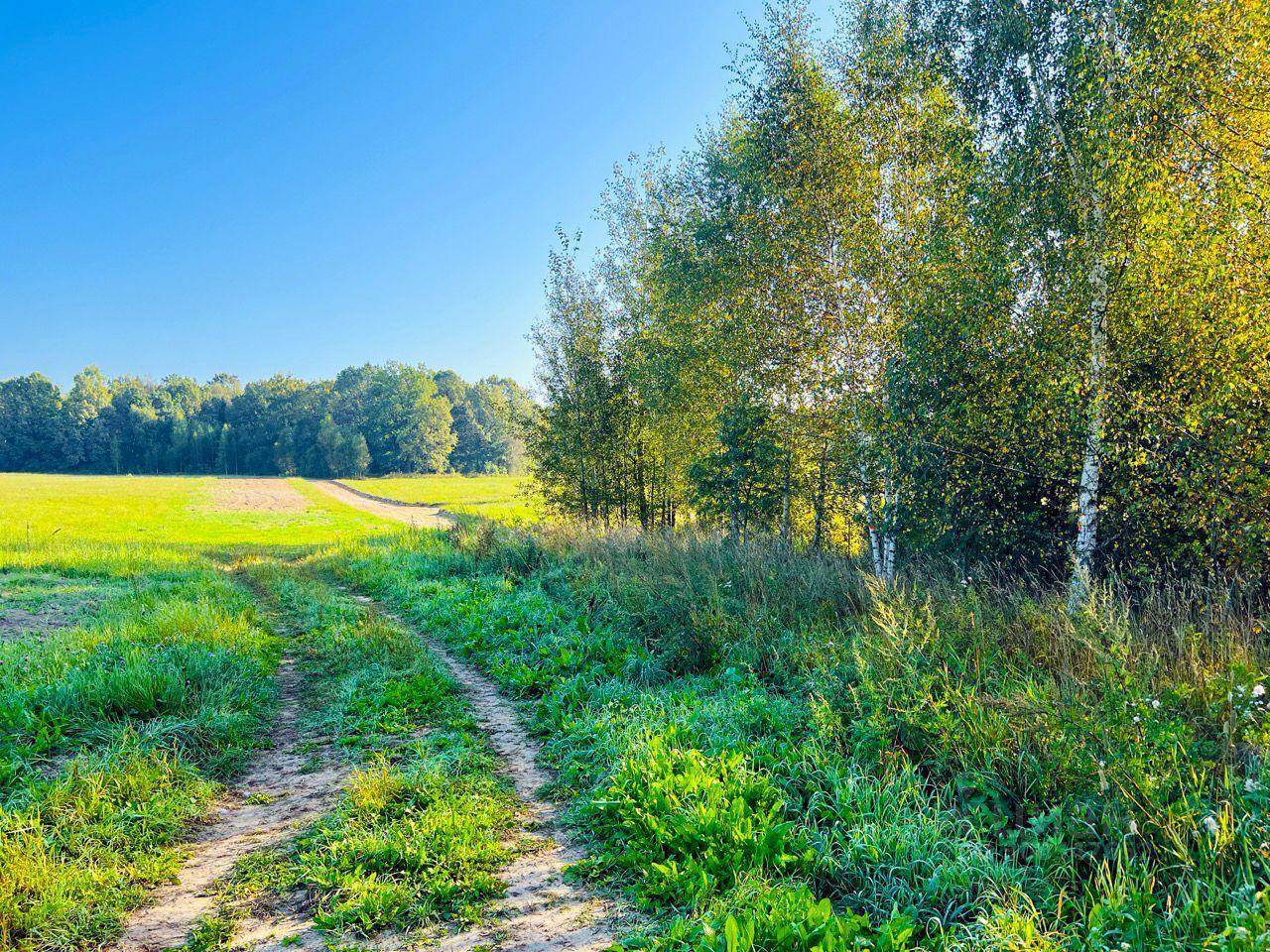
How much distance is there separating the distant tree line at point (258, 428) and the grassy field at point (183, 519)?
46.3m

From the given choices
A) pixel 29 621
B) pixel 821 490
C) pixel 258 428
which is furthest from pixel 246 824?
pixel 258 428

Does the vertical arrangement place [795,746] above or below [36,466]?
below

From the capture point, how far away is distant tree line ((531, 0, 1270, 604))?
649cm

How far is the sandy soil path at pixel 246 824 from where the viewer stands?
344 centimetres

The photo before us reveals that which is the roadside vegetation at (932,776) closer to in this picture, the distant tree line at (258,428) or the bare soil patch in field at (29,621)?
the bare soil patch in field at (29,621)

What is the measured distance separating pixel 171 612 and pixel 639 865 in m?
8.26

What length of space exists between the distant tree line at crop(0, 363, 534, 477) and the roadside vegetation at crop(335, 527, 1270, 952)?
91.9m

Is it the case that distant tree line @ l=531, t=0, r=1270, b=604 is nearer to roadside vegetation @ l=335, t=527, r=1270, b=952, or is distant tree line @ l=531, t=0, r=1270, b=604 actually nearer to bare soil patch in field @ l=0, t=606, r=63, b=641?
roadside vegetation @ l=335, t=527, r=1270, b=952

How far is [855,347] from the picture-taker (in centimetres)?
1155

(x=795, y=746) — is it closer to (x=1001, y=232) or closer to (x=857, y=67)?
(x=1001, y=232)

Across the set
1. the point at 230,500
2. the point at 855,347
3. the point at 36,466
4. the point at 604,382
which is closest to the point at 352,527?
the point at 604,382

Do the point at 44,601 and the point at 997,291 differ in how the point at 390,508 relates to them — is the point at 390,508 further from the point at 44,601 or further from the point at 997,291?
the point at 997,291

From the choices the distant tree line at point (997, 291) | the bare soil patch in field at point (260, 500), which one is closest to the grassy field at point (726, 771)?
the distant tree line at point (997, 291)

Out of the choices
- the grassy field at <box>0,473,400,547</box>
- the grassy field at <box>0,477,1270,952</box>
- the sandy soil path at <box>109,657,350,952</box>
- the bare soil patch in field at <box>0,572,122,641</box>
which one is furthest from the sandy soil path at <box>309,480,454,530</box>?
the sandy soil path at <box>109,657,350,952</box>
